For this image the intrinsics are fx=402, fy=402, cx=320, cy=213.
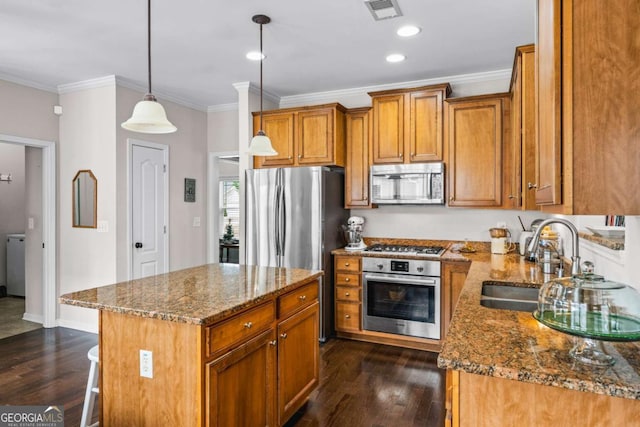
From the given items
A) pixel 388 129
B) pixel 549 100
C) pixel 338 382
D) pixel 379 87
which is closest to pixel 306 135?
pixel 388 129

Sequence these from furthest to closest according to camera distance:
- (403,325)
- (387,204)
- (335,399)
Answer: (387,204) < (403,325) < (335,399)

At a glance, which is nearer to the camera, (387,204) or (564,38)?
(564,38)

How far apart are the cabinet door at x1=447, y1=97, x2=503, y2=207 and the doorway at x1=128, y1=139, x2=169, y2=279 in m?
3.22

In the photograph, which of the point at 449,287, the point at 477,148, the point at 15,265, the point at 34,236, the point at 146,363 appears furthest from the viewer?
the point at 15,265

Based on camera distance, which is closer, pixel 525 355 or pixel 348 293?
pixel 525 355

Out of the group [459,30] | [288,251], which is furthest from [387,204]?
[459,30]

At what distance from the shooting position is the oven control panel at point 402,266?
143 inches

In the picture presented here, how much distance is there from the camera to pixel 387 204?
14.0ft

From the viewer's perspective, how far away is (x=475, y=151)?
3.76m

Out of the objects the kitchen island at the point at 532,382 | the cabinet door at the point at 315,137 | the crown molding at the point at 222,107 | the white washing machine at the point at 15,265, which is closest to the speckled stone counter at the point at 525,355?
the kitchen island at the point at 532,382

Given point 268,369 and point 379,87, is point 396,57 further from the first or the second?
point 268,369

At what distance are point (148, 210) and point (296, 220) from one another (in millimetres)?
1817

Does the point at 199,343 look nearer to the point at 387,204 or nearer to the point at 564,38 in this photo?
the point at 564,38

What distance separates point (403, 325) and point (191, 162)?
3.25 m
